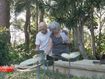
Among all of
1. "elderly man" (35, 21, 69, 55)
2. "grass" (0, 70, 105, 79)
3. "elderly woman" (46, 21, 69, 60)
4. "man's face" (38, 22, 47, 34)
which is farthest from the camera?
"man's face" (38, 22, 47, 34)

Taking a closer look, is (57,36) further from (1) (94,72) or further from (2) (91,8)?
(2) (91,8)

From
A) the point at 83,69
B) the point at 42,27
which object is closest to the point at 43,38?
the point at 42,27

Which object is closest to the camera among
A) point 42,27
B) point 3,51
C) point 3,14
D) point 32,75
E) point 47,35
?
point 32,75

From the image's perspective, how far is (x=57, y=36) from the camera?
8.86 metres

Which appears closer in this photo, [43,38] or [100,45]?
[43,38]

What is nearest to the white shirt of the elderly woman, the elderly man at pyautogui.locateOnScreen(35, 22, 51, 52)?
the elderly man at pyautogui.locateOnScreen(35, 22, 51, 52)

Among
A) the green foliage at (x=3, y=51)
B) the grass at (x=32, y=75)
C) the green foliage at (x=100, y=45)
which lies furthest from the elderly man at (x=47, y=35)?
the green foliage at (x=100, y=45)

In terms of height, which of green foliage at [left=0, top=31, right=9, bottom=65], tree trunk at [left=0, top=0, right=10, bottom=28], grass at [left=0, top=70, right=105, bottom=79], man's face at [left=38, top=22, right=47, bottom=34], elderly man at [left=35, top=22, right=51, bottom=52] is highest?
tree trunk at [left=0, top=0, right=10, bottom=28]

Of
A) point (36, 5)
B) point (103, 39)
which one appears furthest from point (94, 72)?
point (103, 39)

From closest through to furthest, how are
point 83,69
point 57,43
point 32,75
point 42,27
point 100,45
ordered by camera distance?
point 83,69
point 32,75
point 57,43
point 42,27
point 100,45

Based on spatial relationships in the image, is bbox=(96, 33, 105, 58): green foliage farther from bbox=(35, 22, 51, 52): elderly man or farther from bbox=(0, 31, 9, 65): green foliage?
bbox=(35, 22, 51, 52): elderly man

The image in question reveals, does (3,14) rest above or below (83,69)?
above

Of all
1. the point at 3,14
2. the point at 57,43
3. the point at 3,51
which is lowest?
the point at 3,51

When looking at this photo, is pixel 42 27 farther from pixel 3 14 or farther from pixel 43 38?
pixel 3 14
